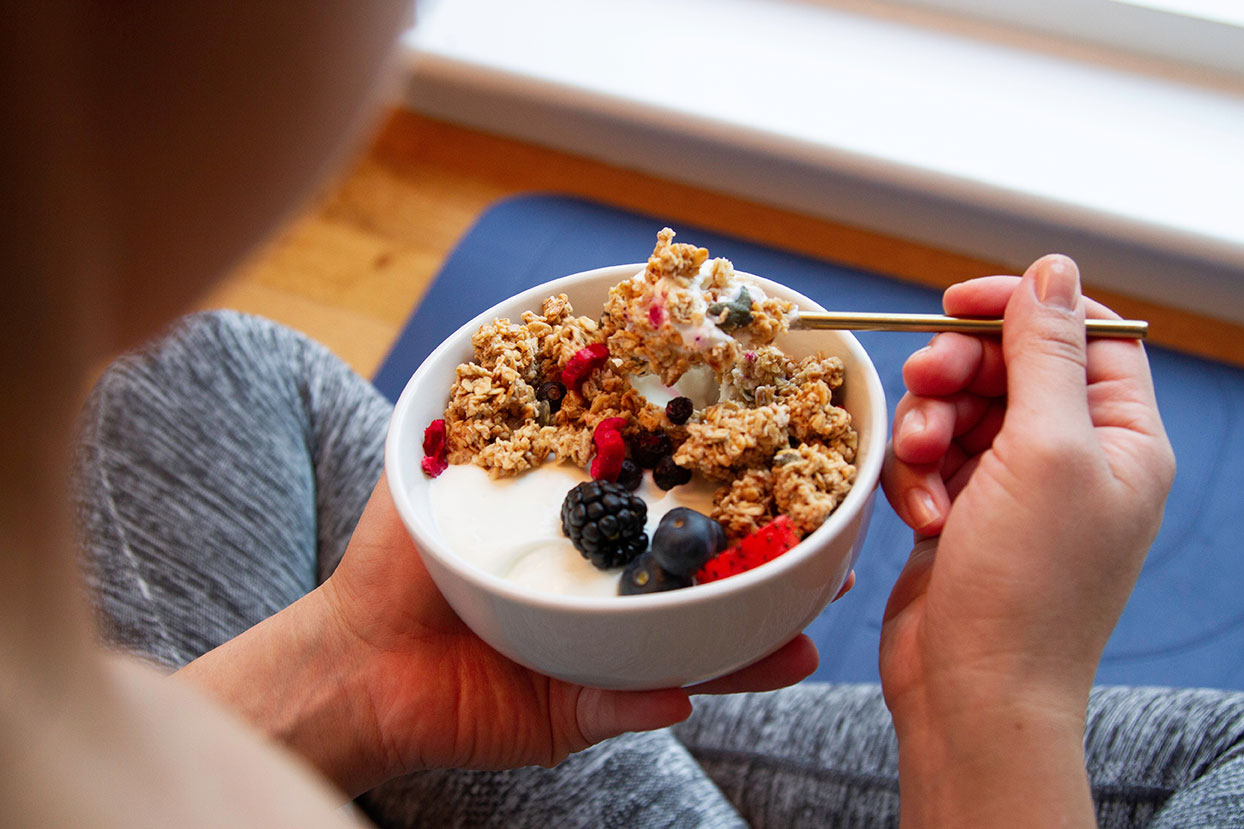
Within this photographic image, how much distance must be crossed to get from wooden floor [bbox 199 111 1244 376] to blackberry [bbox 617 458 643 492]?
1.01 metres

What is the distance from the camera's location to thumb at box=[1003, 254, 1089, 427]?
66cm

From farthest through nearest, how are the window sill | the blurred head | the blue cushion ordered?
the window sill → the blue cushion → the blurred head

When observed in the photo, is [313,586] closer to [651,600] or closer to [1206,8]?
[651,600]

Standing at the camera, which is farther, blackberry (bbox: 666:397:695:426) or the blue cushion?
the blue cushion

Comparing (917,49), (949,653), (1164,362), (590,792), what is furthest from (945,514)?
(917,49)

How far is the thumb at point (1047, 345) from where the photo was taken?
2.17ft

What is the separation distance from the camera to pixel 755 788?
3.08 ft

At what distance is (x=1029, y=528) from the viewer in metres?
0.63

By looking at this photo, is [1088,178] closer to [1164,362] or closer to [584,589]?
[1164,362]

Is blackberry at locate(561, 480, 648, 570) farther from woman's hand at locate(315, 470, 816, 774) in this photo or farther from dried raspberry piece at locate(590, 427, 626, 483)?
woman's hand at locate(315, 470, 816, 774)

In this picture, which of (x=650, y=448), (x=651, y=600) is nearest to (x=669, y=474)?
(x=650, y=448)

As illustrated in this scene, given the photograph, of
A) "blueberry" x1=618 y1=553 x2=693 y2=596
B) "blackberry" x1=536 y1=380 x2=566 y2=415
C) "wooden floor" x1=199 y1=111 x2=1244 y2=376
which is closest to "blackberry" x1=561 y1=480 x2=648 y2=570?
"blueberry" x1=618 y1=553 x2=693 y2=596

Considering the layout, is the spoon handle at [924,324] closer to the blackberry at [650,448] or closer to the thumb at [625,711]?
the blackberry at [650,448]

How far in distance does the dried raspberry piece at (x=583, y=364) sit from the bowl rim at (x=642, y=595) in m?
0.08
